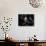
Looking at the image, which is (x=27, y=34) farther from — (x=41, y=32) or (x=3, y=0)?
(x=3, y=0)

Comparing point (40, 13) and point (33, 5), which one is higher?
point (33, 5)

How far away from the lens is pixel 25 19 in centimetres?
498

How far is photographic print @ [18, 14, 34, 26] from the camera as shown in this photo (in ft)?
16.2

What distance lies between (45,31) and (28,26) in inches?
25.8

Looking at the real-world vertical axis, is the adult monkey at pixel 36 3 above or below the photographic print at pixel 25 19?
above

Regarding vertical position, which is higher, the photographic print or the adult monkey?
the adult monkey

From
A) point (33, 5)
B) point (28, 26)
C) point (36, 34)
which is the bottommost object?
point (36, 34)

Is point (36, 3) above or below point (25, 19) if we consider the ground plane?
above

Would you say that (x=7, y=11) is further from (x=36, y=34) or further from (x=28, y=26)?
(x=36, y=34)

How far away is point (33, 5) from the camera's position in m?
4.94

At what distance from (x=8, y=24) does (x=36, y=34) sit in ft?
3.65

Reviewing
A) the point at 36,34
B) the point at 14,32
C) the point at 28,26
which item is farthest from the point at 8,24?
the point at 36,34

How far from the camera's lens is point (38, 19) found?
16.1 feet

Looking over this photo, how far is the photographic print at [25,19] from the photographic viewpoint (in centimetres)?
495
